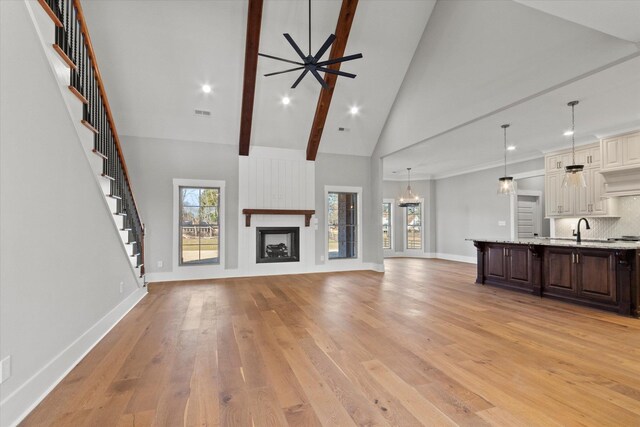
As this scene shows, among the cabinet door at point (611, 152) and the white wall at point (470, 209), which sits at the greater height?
the cabinet door at point (611, 152)

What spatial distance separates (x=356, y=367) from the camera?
236 centimetres

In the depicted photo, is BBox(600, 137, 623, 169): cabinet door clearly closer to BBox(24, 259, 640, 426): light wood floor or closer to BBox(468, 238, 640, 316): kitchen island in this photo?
BBox(468, 238, 640, 316): kitchen island

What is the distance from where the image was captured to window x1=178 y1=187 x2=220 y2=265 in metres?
6.34

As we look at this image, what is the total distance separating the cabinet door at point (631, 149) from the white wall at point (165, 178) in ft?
24.5

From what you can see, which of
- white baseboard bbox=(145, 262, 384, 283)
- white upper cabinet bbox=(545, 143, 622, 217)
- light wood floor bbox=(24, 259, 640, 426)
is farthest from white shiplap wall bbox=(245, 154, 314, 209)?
white upper cabinet bbox=(545, 143, 622, 217)

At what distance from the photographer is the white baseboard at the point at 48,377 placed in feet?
5.57

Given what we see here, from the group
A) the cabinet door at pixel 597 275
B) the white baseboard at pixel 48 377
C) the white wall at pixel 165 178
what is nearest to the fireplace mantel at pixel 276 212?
the white wall at pixel 165 178

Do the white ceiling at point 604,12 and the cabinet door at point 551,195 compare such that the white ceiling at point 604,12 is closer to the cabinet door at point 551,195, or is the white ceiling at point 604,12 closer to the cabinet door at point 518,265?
the cabinet door at point 518,265

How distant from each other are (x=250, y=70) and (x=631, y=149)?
22.3 ft

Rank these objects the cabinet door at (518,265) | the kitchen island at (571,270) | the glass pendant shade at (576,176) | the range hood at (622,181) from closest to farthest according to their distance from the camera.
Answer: the kitchen island at (571,270)
the glass pendant shade at (576,176)
the cabinet door at (518,265)
the range hood at (622,181)

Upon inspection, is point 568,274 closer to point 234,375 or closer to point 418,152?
point 418,152

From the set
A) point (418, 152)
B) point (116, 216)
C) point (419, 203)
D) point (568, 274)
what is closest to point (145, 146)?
point (116, 216)

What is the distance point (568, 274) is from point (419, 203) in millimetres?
6230

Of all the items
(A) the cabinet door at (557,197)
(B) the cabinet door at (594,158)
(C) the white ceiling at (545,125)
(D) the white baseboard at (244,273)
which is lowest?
(D) the white baseboard at (244,273)
